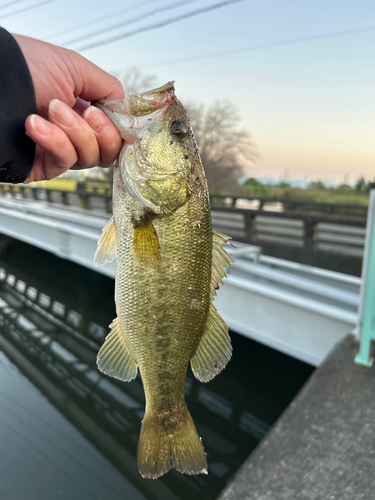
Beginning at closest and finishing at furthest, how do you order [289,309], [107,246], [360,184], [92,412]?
[107,246] → [289,309] → [92,412] → [360,184]

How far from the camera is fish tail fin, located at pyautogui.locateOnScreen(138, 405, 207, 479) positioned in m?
1.21

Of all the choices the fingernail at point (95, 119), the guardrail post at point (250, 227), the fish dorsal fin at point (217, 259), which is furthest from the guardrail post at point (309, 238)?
the fingernail at point (95, 119)

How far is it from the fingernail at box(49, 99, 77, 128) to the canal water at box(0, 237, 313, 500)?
3478mm

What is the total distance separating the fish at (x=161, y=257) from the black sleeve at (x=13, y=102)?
0.29m

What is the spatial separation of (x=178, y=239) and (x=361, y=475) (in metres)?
1.79

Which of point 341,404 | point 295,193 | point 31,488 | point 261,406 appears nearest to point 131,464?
point 31,488

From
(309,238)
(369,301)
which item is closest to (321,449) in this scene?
(369,301)

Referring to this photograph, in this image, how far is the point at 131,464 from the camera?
140 inches

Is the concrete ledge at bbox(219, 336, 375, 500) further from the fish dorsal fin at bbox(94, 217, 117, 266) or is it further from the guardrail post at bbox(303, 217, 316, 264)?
the guardrail post at bbox(303, 217, 316, 264)

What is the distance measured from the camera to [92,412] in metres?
4.27

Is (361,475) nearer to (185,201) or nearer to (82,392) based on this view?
(185,201)

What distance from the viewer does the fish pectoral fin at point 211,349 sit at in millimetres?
1266

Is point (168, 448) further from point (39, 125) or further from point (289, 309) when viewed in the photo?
point (289, 309)

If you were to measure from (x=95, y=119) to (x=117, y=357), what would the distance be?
84 centimetres
